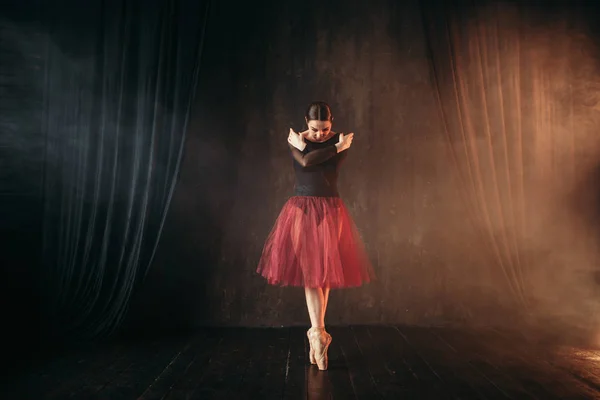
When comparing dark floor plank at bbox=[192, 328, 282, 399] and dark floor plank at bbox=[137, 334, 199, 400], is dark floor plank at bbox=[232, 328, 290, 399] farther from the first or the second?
dark floor plank at bbox=[137, 334, 199, 400]

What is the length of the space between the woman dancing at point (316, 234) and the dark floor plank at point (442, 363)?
0.63m

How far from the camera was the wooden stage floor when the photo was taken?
2646 millimetres

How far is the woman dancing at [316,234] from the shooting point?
3.03 metres

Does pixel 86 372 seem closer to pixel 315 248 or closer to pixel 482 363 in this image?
pixel 315 248

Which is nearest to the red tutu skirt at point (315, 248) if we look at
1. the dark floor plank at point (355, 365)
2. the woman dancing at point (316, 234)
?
the woman dancing at point (316, 234)

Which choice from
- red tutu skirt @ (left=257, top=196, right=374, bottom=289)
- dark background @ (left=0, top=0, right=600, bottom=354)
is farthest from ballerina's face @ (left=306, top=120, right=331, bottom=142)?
dark background @ (left=0, top=0, right=600, bottom=354)

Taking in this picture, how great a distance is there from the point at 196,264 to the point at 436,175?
189 centimetres

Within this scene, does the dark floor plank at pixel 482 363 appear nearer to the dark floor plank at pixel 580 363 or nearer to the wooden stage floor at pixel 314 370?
the wooden stage floor at pixel 314 370

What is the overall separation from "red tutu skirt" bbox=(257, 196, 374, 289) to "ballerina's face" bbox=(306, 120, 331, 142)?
33 centimetres

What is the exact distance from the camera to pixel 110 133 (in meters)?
3.77

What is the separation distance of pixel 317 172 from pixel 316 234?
13.9 inches

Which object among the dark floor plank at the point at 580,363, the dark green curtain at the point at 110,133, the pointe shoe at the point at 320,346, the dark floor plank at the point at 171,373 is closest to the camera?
the dark floor plank at the point at 171,373

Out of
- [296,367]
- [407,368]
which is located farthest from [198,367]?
[407,368]

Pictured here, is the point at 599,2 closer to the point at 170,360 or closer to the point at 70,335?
the point at 170,360
